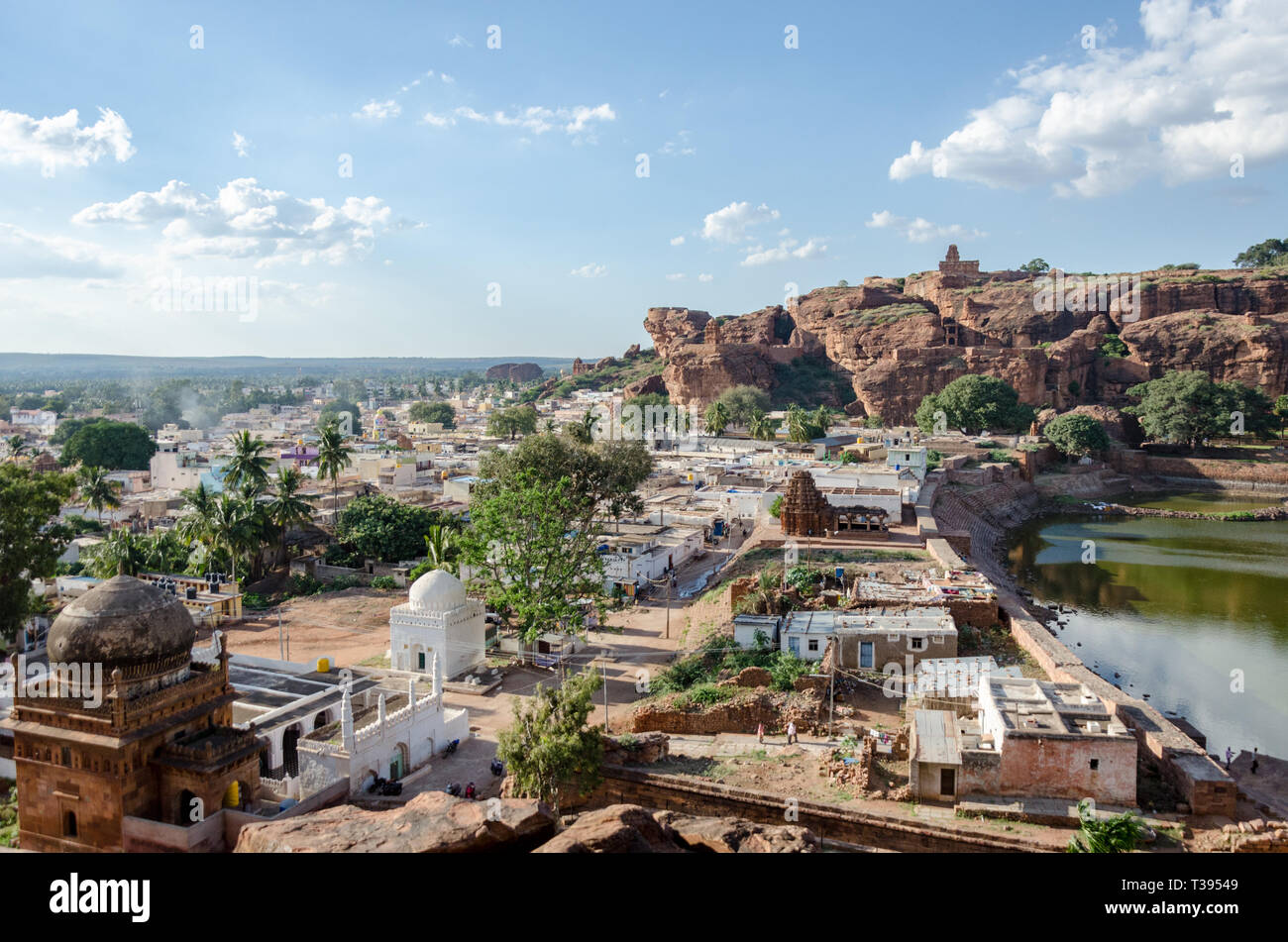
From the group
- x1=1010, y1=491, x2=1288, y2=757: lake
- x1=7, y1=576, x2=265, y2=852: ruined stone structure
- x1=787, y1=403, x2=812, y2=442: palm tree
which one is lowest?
x1=1010, y1=491, x2=1288, y2=757: lake

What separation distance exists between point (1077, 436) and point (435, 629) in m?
59.9

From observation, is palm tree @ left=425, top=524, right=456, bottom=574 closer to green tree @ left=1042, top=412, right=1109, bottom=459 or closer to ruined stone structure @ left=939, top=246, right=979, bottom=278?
green tree @ left=1042, top=412, right=1109, bottom=459

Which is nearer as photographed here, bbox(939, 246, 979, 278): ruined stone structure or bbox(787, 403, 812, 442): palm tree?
bbox(787, 403, 812, 442): palm tree

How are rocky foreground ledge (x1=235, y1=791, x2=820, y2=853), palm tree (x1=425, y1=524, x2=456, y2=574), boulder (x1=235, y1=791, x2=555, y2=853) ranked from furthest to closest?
palm tree (x1=425, y1=524, x2=456, y2=574) → boulder (x1=235, y1=791, x2=555, y2=853) → rocky foreground ledge (x1=235, y1=791, x2=820, y2=853)

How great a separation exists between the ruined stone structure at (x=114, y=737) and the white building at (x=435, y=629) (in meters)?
9.89

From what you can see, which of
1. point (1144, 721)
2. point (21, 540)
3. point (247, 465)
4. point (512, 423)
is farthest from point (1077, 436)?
point (21, 540)

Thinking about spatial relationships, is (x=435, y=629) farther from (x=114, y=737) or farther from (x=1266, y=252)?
(x=1266, y=252)

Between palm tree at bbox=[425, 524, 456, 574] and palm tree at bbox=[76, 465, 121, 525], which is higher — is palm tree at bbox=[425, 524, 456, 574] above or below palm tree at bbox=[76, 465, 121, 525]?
below

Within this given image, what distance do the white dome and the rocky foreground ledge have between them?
44.7ft

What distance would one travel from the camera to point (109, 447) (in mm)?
65750

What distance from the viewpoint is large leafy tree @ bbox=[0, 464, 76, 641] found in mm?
23266

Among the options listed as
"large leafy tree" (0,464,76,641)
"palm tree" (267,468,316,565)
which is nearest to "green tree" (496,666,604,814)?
"large leafy tree" (0,464,76,641)
